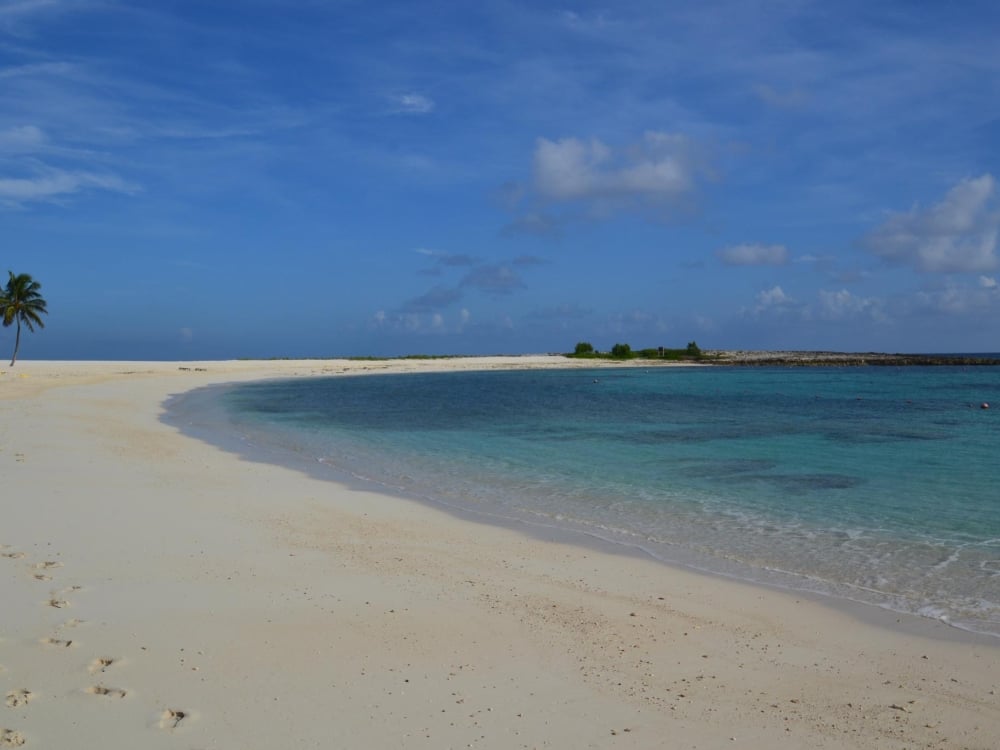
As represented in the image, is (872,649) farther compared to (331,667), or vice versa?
(872,649)

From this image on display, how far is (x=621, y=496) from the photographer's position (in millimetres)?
14227

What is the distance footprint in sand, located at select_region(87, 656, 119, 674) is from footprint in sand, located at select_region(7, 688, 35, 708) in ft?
1.52

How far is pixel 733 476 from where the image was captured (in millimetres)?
16703

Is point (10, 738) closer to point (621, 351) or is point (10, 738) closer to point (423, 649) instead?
point (423, 649)

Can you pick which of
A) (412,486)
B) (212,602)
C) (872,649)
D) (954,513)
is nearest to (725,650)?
(872,649)

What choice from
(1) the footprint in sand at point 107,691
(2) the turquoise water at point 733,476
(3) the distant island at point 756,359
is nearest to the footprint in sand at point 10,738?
(1) the footprint in sand at point 107,691

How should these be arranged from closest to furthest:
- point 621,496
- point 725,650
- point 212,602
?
point 725,650, point 212,602, point 621,496

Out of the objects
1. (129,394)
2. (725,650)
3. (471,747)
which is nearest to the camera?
(471,747)

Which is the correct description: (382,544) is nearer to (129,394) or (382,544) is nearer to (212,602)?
(212,602)

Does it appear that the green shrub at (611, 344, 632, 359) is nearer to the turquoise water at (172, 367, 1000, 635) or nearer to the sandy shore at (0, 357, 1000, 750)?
the turquoise water at (172, 367, 1000, 635)

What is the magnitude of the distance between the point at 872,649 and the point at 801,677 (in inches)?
44.7

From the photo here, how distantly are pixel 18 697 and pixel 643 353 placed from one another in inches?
5030

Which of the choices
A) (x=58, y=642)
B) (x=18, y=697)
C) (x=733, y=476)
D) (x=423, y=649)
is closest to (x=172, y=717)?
(x=18, y=697)

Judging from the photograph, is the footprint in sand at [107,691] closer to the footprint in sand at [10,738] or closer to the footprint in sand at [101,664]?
the footprint in sand at [101,664]
